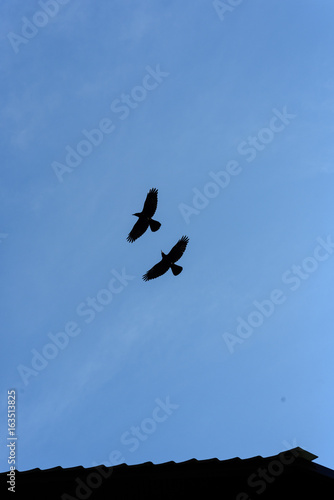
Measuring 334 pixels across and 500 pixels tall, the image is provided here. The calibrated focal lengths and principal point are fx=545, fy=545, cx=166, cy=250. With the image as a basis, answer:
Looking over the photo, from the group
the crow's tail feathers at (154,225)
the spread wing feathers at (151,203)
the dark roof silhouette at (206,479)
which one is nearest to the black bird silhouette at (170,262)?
the crow's tail feathers at (154,225)

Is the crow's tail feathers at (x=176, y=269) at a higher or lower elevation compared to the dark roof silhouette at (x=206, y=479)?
higher

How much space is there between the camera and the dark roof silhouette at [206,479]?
708 cm

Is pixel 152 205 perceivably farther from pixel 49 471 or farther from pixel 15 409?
pixel 49 471

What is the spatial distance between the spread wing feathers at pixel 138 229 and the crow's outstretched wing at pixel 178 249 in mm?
1131

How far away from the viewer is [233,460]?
711 cm

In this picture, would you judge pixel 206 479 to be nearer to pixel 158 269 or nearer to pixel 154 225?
pixel 158 269

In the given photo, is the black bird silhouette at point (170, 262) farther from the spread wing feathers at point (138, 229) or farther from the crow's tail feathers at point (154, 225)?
the spread wing feathers at point (138, 229)

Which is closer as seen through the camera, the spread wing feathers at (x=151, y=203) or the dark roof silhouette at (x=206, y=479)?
the dark roof silhouette at (x=206, y=479)

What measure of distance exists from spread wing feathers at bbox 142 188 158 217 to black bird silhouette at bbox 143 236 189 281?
1.28 metres

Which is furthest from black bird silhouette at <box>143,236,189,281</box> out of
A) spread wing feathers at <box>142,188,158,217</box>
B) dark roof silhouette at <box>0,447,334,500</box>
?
dark roof silhouette at <box>0,447,334,500</box>

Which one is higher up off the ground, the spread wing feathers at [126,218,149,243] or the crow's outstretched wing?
the spread wing feathers at [126,218,149,243]

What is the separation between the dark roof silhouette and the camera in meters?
7.08

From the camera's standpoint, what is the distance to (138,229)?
17016 millimetres

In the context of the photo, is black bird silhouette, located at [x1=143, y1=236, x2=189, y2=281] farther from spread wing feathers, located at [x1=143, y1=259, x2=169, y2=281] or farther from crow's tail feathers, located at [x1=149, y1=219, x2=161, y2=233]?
crow's tail feathers, located at [x1=149, y1=219, x2=161, y2=233]
